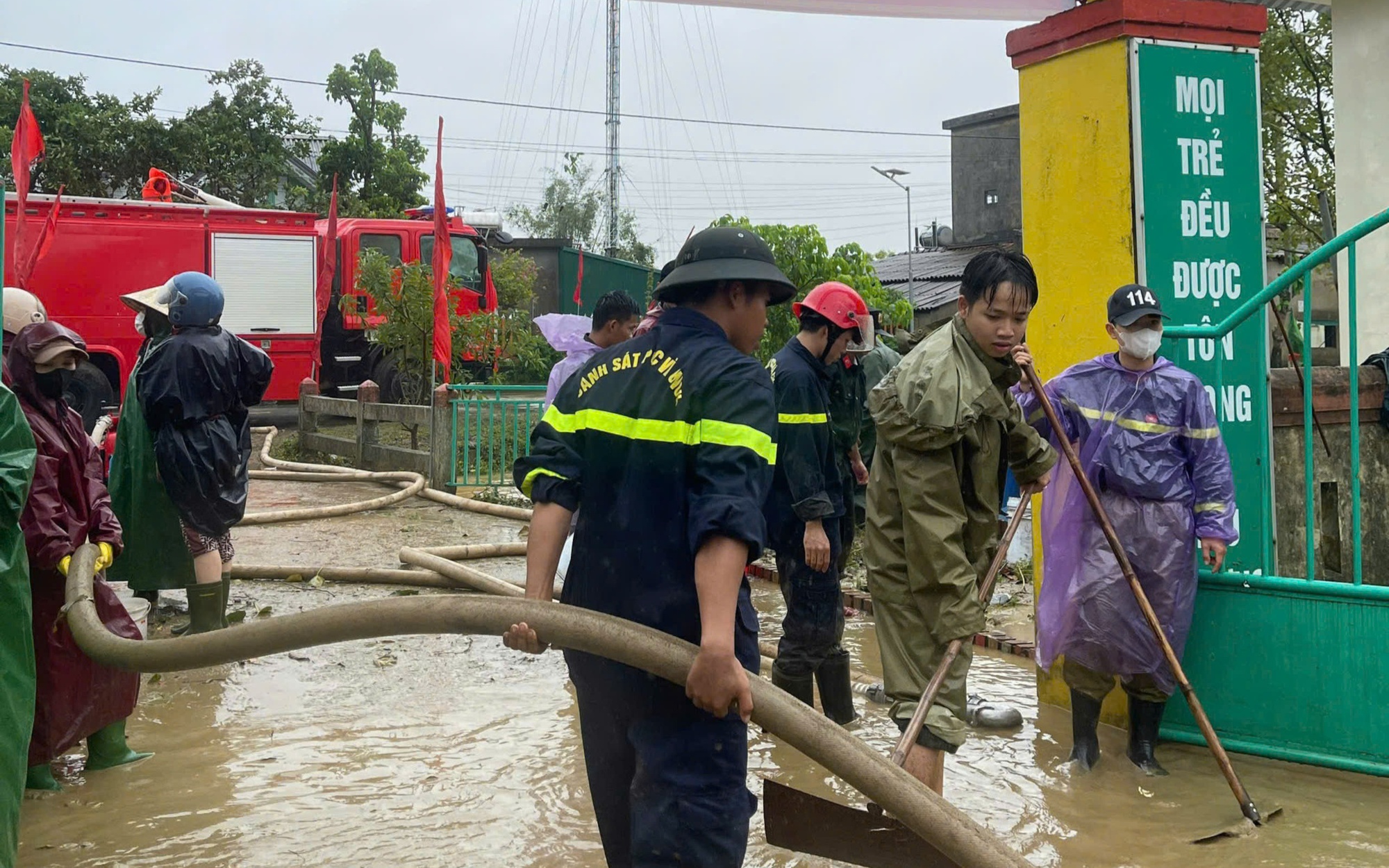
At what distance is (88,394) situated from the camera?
24.7 ft

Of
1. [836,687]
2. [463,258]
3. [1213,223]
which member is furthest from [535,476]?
[463,258]

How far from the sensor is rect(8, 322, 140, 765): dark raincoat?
406 centimetres

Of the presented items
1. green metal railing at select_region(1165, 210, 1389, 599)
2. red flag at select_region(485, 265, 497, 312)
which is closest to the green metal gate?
green metal railing at select_region(1165, 210, 1389, 599)

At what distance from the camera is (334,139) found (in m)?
25.1

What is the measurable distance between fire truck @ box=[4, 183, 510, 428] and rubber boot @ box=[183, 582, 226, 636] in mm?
8174

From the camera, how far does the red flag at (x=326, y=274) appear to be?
15.2m

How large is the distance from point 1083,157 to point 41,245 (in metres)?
11.2

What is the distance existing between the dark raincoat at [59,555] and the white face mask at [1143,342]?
12.3 feet

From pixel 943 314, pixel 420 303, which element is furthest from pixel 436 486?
pixel 943 314

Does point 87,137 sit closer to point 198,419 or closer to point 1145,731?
point 198,419

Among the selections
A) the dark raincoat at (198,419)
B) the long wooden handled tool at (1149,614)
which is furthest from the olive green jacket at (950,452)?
the dark raincoat at (198,419)

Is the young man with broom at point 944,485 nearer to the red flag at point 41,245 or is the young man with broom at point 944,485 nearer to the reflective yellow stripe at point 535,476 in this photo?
the reflective yellow stripe at point 535,476

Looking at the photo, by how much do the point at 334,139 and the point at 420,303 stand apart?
13142mm

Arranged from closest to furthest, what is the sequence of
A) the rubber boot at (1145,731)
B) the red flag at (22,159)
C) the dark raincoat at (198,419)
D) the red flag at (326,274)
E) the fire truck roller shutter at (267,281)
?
the rubber boot at (1145,731), the dark raincoat at (198,419), the red flag at (22,159), the fire truck roller shutter at (267,281), the red flag at (326,274)
